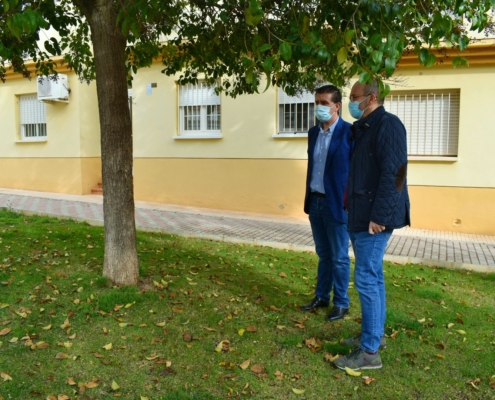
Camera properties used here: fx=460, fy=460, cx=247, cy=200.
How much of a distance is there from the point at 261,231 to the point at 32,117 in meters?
10.1

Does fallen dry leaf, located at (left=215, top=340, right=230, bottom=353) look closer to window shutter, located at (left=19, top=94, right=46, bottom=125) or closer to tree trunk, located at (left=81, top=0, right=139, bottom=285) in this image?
tree trunk, located at (left=81, top=0, right=139, bottom=285)

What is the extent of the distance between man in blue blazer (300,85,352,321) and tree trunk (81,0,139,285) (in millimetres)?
1815

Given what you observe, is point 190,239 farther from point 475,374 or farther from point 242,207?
point 475,374

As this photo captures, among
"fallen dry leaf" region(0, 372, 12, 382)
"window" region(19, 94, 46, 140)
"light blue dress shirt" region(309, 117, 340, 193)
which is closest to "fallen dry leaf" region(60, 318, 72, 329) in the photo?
"fallen dry leaf" region(0, 372, 12, 382)

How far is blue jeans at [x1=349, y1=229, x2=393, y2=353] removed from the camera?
10.7 feet

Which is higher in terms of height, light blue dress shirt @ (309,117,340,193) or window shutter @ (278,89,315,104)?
window shutter @ (278,89,315,104)

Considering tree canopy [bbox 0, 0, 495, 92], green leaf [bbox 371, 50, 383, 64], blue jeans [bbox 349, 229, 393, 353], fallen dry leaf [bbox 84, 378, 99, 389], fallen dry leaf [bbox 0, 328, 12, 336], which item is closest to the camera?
green leaf [bbox 371, 50, 383, 64]

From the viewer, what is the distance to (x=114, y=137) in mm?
4469

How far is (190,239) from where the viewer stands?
780 cm

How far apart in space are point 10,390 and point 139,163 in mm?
10203

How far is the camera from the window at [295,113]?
10812 mm

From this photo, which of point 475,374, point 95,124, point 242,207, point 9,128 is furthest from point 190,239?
point 9,128

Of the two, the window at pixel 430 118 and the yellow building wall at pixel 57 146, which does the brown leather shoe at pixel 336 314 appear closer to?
the window at pixel 430 118

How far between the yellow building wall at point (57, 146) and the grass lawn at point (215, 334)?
8.40 metres
